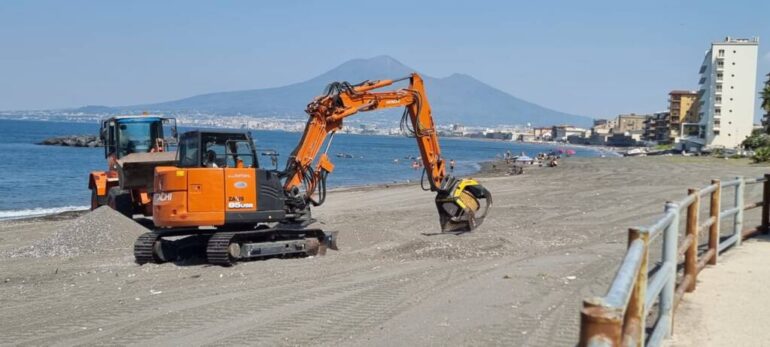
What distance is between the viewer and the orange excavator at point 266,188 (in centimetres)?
1352

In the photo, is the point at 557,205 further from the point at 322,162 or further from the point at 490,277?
the point at 490,277

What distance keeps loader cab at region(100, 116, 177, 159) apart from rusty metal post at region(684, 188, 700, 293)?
15.2m

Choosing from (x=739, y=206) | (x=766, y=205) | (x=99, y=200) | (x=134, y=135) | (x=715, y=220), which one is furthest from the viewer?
(x=99, y=200)

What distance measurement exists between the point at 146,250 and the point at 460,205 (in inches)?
240

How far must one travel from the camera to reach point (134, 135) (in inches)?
840

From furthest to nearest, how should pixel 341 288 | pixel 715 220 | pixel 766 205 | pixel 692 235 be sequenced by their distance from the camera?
pixel 766 205
pixel 341 288
pixel 715 220
pixel 692 235

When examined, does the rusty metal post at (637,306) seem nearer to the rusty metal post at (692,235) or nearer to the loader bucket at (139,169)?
the rusty metal post at (692,235)

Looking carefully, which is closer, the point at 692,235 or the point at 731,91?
the point at 692,235

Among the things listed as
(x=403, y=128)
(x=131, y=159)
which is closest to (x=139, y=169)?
(x=131, y=159)

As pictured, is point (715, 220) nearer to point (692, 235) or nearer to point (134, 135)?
point (692, 235)

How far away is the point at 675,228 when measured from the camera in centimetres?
611

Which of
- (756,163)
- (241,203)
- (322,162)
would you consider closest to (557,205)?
(322,162)

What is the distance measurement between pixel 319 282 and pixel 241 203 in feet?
9.43

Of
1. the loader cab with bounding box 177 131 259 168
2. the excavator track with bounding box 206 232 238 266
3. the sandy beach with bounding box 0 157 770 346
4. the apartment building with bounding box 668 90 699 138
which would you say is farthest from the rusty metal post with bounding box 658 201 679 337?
the apartment building with bounding box 668 90 699 138
